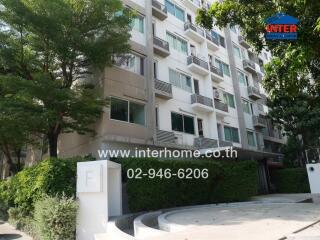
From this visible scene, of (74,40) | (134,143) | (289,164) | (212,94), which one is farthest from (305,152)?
(74,40)

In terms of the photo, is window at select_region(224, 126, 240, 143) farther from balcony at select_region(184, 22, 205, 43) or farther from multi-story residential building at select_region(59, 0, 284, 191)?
balcony at select_region(184, 22, 205, 43)

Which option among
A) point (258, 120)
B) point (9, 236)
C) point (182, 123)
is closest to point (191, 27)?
point (182, 123)

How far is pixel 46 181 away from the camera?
32.1 feet

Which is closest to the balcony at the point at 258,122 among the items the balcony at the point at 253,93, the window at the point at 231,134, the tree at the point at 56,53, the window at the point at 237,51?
the balcony at the point at 253,93

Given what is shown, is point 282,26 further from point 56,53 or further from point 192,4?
point 192,4

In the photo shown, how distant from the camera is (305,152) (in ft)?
82.1

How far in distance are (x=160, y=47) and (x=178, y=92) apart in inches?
125

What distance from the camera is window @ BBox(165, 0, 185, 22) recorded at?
2235cm

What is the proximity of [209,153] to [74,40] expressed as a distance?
976 cm

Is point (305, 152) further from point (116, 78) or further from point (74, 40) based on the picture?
point (74, 40)

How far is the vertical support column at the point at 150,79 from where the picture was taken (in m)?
16.6

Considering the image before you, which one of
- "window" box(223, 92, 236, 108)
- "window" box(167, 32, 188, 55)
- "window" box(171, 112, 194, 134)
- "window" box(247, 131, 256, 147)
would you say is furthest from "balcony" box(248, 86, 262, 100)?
"window" box(171, 112, 194, 134)

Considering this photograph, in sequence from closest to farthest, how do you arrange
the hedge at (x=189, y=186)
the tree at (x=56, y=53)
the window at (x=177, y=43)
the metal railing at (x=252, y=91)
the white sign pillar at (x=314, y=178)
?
1. the hedge at (x=189, y=186)
2. the tree at (x=56, y=53)
3. the white sign pillar at (x=314, y=178)
4. the window at (x=177, y=43)
5. the metal railing at (x=252, y=91)

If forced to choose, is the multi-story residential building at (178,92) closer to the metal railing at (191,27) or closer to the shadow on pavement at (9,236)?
the metal railing at (191,27)
